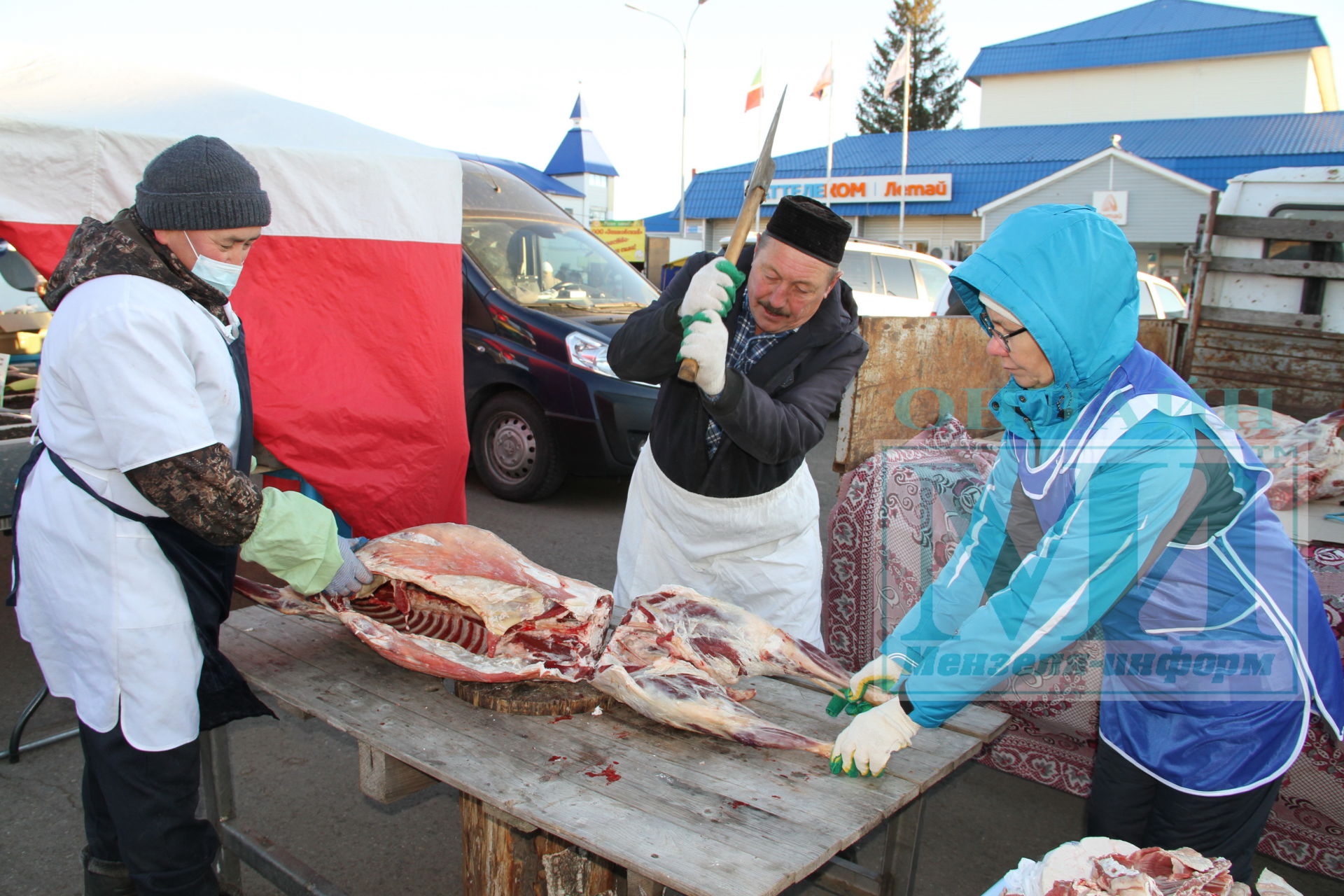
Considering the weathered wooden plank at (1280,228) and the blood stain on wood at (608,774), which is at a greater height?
the weathered wooden plank at (1280,228)

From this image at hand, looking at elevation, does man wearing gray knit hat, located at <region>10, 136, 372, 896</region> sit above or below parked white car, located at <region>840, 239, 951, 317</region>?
below

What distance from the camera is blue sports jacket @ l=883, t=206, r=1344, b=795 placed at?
1.64m

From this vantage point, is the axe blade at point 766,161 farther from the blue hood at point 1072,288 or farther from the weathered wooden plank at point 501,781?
the weathered wooden plank at point 501,781

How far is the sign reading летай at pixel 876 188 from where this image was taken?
992 inches

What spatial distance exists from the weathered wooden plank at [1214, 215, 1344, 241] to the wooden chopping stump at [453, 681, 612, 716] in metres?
4.46

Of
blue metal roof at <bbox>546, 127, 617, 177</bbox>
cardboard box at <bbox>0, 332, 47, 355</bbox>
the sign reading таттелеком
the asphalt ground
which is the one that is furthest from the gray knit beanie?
blue metal roof at <bbox>546, 127, 617, 177</bbox>

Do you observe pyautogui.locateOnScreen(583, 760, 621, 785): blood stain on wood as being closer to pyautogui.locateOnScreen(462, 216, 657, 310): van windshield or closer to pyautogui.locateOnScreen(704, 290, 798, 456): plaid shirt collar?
pyautogui.locateOnScreen(704, 290, 798, 456): plaid shirt collar

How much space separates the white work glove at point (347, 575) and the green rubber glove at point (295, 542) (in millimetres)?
51

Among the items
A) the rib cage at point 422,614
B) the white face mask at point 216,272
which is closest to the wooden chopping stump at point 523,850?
the rib cage at point 422,614

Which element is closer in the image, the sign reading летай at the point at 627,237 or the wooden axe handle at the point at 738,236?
the wooden axe handle at the point at 738,236

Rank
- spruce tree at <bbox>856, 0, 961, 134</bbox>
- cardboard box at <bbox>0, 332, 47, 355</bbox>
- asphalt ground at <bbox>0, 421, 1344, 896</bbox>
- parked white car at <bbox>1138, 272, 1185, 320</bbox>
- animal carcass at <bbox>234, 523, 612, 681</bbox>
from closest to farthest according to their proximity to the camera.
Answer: animal carcass at <bbox>234, 523, 612, 681</bbox> → asphalt ground at <bbox>0, 421, 1344, 896</bbox> → cardboard box at <bbox>0, 332, 47, 355</bbox> → parked white car at <bbox>1138, 272, 1185, 320</bbox> → spruce tree at <bbox>856, 0, 961, 134</bbox>

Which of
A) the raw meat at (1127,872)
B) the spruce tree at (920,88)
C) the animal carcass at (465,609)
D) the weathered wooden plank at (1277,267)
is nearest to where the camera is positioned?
the raw meat at (1127,872)

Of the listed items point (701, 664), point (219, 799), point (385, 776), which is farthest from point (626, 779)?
point (219, 799)

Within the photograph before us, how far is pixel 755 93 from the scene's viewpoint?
19.7m
